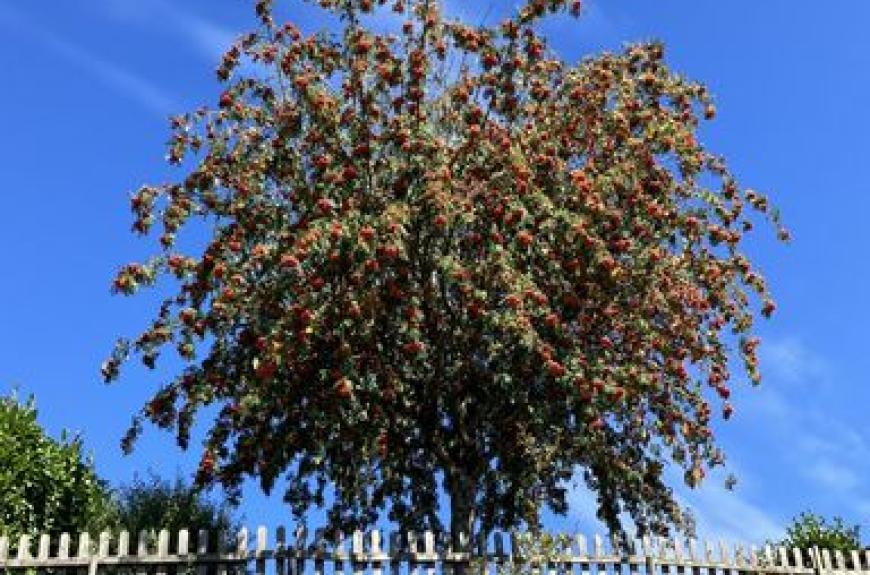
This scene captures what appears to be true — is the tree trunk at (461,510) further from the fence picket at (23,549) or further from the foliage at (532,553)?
the fence picket at (23,549)

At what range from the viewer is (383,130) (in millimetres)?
17109

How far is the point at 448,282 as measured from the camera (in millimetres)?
16594

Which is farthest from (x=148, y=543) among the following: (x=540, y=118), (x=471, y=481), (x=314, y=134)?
(x=540, y=118)

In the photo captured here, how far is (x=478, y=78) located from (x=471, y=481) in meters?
6.43

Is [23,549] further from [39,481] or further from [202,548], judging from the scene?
[202,548]

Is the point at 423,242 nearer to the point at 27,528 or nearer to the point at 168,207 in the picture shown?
the point at 168,207

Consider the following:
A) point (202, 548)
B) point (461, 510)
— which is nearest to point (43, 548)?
point (202, 548)

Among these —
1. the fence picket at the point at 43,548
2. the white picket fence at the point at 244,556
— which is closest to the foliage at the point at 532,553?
the white picket fence at the point at 244,556

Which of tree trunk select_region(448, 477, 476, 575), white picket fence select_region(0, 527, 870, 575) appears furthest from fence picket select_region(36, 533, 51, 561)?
tree trunk select_region(448, 477, 476, 575)

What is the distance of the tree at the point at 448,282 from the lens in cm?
1603

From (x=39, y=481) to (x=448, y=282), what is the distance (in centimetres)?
645

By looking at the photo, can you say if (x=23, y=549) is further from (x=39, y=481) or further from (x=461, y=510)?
(x=461, y=510)

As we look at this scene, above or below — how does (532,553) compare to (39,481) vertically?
below

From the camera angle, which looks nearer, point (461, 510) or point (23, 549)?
point (23, 549)
